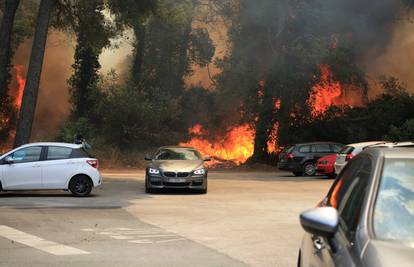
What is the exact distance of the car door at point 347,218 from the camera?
3291 mm

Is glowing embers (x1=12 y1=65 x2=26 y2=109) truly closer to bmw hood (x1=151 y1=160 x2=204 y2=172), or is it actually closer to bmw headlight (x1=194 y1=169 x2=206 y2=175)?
bmw hood (x1=151 y1=160 x2=204 y2=172)

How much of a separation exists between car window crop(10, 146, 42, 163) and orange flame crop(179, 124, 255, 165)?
24.1 meters

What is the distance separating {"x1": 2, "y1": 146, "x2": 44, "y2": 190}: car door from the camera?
16969 mm

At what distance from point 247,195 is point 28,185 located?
623cm

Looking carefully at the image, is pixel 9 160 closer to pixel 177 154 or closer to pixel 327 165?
pixel 177 154

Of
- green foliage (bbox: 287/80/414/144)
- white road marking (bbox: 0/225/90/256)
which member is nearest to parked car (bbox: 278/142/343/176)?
green foliage (bbox: 287/80/414/144)

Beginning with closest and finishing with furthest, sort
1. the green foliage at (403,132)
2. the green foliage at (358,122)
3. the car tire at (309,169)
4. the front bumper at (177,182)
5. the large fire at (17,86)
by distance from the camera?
the front bumper at (177,182)
the car tire at (309,169)
the green foliage at (403,132)
the green foliage at (358,122)
the large fire at (17,86)

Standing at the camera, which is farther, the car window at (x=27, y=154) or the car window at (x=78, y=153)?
the car window at (x=78, y=153)

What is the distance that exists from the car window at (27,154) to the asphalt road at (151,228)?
3.44 ft

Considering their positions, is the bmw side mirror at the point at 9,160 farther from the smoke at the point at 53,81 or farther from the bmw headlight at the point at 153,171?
the smoke at the point at 53,81

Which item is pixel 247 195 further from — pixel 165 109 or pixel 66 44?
pixel 66 44

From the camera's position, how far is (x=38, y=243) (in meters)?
9.62

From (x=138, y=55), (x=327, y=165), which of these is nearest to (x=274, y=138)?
(x=327, y=165)

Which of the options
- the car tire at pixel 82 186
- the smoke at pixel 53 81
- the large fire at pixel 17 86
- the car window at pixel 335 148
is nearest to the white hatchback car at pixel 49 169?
the car tire at pixel 82 186
